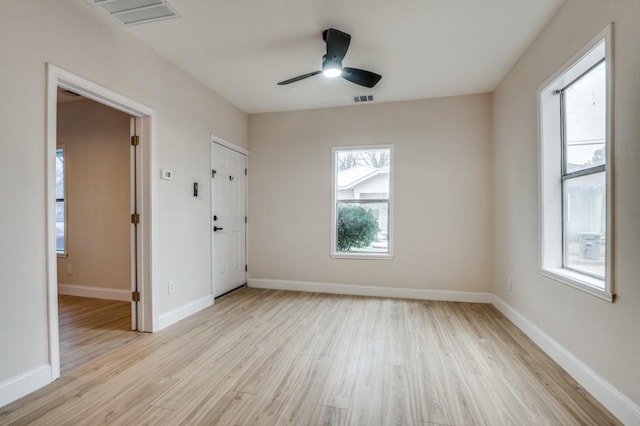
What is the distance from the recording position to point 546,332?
2.58 m

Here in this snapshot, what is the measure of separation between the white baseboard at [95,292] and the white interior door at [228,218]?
128 cm

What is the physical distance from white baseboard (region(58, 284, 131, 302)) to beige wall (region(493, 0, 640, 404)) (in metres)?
4.88

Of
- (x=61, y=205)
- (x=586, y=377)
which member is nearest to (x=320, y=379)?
(x=586, y=377)

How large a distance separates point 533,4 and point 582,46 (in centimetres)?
53

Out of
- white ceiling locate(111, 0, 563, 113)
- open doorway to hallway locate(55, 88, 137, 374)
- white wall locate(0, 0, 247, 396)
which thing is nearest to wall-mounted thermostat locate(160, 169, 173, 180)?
white wall locate(0, 0, 247, 396)

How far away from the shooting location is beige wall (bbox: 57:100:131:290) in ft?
13.5

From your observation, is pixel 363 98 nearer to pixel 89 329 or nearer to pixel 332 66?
pixel 332 66

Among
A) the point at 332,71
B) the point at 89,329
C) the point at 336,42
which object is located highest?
the point at 336,42

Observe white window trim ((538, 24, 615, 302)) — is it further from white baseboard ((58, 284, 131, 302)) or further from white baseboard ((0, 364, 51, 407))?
white baseboard ((58, 284, 131, 302))

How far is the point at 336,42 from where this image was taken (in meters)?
2.63

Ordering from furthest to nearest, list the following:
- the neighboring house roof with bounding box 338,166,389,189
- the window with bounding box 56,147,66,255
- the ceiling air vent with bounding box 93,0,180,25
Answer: the neighboring house roof with bounding box 338,166,389,189
the window with bounding box 56,147,66,255
the ceiling air vent with bounding box 93,0,180,25

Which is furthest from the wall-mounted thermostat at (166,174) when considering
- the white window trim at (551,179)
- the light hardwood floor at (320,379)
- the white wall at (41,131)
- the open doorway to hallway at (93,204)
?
the white window trim at (551,179)

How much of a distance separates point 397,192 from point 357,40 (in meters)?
2.16

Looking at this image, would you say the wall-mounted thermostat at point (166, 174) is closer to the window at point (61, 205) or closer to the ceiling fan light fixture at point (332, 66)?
the ceiling fan light fixture at point (332, 66)
